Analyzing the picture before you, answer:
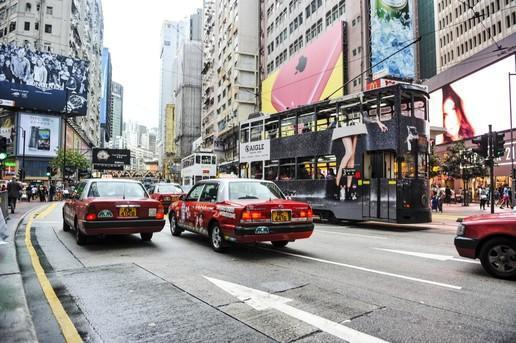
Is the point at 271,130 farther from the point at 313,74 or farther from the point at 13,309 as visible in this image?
the point at 313,74

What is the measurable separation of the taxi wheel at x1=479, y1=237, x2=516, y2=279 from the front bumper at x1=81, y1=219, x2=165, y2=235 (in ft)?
21.4

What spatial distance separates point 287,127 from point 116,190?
856 cm

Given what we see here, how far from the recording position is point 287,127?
52.7 ft

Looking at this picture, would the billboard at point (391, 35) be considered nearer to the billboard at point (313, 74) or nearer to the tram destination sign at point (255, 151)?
the billboard at point (313, 74)

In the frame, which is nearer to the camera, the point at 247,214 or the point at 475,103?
the point at 247,214

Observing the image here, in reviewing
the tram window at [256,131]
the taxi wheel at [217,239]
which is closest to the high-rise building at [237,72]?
the tram window at [256,131]

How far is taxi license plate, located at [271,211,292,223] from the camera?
733 centimetres

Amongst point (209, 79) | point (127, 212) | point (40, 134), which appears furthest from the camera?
point (209, 79)

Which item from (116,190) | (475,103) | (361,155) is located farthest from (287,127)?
(475,103)

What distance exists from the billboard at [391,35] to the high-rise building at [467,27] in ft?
29.3

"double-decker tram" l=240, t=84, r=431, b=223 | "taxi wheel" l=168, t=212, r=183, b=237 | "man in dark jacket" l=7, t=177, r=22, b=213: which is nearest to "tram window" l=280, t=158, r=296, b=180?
"double-decker tram" l=240, t=84, r=431, b=223

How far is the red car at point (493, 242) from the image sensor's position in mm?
5730

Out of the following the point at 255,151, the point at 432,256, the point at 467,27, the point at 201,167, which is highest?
the point at 467,27

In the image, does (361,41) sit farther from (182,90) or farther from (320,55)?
Result: (182,90)
